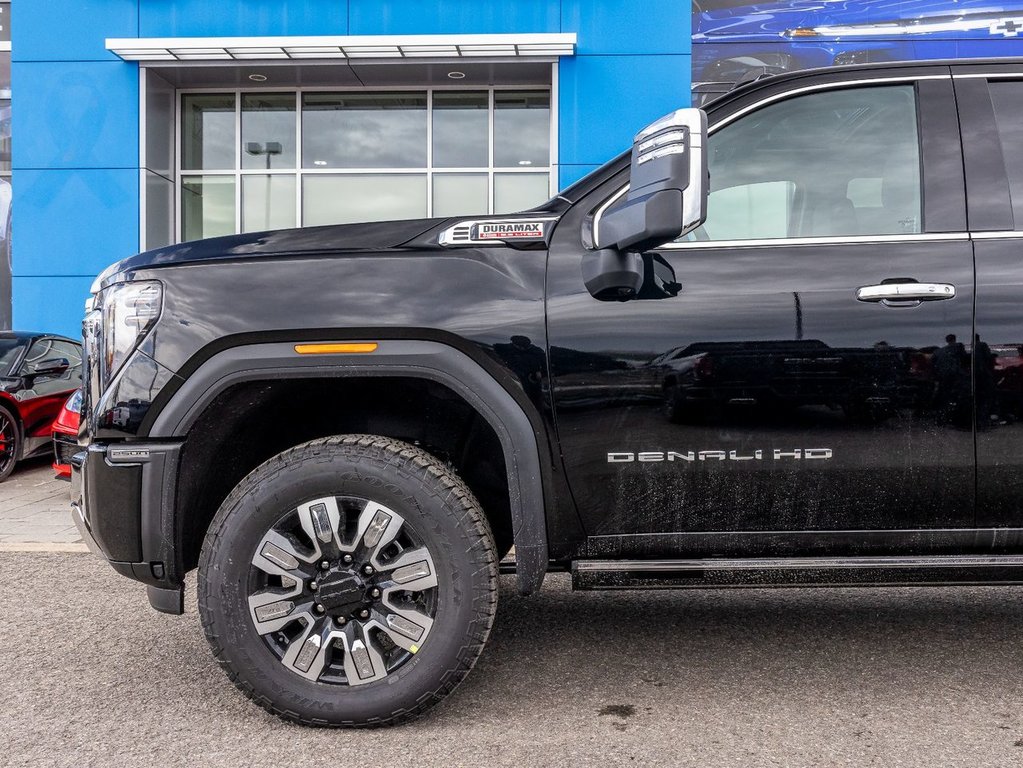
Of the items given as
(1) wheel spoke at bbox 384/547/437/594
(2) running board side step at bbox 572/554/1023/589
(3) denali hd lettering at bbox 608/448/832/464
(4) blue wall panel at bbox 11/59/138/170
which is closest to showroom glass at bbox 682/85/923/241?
(3) denali hd lettering at bbox 608/448/832/464

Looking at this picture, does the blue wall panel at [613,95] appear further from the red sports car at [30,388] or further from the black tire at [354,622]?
the black tire at [354,622]

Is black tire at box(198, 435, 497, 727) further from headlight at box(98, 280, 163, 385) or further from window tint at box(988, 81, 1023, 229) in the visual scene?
window tint at box(988, 81, 1023, 229)

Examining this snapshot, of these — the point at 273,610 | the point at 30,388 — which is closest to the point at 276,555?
the point at 273,610

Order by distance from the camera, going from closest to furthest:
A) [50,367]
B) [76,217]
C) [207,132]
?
[50,367] < [76,217] < [207,132]

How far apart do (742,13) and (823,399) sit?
11.5 m

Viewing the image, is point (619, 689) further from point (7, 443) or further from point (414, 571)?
point (7, 443)

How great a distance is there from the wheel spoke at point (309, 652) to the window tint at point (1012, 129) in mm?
2450

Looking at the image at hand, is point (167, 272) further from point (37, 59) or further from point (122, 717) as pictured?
point (37, 59)

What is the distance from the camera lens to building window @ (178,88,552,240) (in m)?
13.7

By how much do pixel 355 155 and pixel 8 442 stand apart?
284 inches

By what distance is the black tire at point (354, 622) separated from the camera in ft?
8.83

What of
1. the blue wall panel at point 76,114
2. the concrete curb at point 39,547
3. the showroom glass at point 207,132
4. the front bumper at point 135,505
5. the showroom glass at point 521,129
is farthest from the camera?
the showroom glass at point 207,132

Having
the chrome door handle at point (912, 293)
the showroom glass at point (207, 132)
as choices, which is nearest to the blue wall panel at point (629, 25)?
the showroom glass at point (207, 132)

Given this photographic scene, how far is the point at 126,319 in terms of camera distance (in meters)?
2.80
